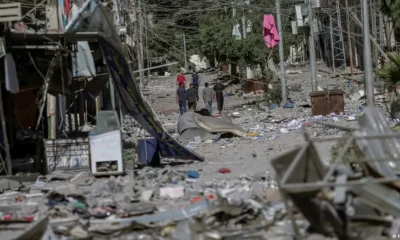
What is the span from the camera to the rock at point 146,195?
1018cm

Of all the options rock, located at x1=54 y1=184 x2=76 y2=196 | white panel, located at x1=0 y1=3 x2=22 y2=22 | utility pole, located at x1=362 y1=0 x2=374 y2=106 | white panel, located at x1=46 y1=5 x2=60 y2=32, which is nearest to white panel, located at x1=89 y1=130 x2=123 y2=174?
rock, located at x1=54 y1=184 x2=76 y2=196

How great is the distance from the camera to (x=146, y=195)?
406 inches

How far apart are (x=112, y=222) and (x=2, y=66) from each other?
6.72m

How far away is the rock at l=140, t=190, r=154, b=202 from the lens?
10.2 meters

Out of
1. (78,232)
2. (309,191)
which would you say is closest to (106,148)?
(78,232)

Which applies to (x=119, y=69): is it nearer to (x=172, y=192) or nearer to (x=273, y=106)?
(x=172, y=192)

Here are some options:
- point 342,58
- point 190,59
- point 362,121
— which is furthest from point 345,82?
point 190,59

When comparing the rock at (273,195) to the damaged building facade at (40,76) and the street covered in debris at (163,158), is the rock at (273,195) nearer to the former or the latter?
the street covered in debris at (163,158)

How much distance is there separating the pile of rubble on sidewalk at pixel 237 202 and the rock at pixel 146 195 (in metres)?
0.01

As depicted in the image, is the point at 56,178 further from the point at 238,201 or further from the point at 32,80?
the point at 238,201

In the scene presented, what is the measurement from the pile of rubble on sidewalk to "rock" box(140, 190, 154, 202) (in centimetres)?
1

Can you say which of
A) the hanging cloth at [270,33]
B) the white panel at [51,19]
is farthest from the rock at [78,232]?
the hanging cloth at [270,33]

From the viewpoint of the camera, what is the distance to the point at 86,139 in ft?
46.2

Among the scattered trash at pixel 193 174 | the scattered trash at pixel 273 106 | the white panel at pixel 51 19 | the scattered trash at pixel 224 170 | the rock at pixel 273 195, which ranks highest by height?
the white panel at pixel 51 19
